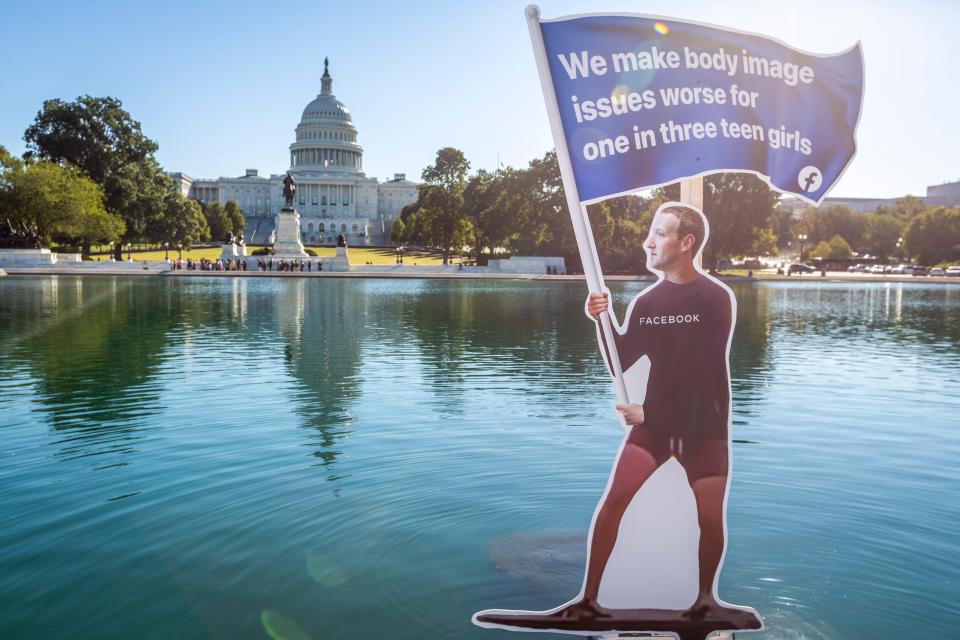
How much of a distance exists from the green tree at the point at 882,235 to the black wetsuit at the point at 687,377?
12049cm

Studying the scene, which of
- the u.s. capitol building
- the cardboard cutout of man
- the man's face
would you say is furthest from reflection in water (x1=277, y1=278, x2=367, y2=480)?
the u.s. capitol building

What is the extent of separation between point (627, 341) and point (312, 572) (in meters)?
3.00

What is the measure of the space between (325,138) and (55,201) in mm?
95312

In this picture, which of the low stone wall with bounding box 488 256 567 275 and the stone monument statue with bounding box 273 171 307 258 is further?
the stone monument statue with bounding box 273 171 307 258

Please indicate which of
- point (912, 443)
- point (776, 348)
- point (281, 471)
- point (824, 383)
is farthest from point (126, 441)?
point (776, 348)

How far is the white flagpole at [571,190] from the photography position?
5.05 m

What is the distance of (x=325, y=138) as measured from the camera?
16062 centimetres

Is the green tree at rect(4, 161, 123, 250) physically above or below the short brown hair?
above

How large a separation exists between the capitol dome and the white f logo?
156 meters

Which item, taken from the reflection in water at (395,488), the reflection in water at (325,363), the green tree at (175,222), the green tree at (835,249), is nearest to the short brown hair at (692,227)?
the reflection in water at (395,488)

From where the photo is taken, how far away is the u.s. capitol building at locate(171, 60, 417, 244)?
159m

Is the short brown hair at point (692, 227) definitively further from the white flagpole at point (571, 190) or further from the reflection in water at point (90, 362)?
the reflection in water at point (90, 362)

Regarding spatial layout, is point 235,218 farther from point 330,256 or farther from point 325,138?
point 330,256

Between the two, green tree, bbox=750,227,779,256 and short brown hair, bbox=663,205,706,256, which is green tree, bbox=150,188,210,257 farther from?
short brown hair, bbox=663,205,706,256
